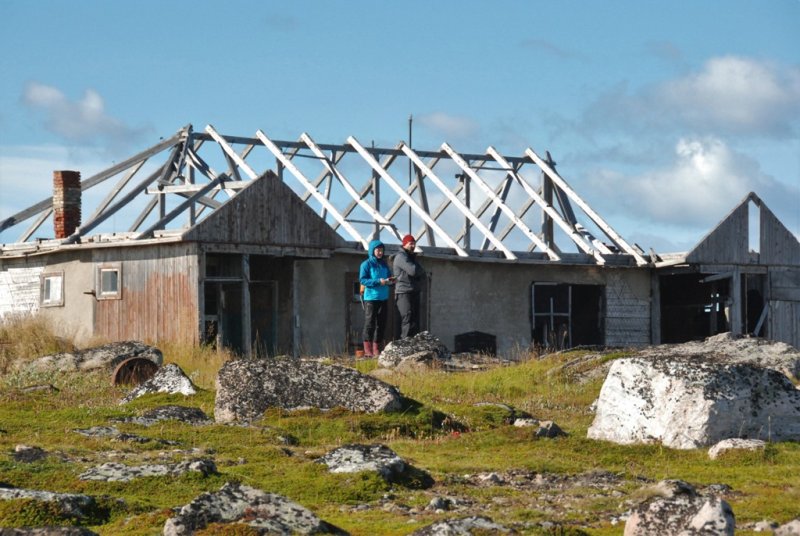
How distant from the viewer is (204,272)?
21.7 m

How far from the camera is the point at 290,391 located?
12562 millimetres

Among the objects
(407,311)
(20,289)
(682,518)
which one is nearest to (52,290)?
(20,289)

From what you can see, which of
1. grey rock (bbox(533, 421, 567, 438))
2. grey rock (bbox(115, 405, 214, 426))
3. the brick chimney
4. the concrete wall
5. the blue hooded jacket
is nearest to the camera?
grey rock (bbox(533, 421, 567, 438))

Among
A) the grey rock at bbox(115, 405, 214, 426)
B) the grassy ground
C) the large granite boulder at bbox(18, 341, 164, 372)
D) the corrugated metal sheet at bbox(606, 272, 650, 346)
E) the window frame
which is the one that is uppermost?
the window frame

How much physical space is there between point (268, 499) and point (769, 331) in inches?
898

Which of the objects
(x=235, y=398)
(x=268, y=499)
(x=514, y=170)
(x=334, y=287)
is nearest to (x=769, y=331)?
(x=514, y=170)

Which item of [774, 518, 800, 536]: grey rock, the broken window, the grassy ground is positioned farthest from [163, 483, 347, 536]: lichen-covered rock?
the broken window

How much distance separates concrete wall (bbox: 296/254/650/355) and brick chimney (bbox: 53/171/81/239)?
4499mm

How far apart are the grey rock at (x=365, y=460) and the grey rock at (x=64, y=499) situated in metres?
1.95

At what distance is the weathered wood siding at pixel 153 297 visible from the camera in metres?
21.8

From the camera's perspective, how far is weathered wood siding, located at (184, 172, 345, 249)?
71.9 ft

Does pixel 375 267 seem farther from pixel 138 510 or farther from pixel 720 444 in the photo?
pixel 138 510

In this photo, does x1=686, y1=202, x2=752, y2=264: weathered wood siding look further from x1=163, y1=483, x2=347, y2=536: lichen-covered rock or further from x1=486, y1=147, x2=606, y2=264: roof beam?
x1=163, y1=483, x2=347, y2=536: lichen-covered rock

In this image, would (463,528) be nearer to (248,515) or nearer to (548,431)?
(248,515)
